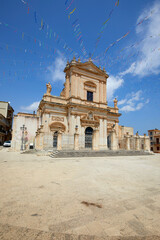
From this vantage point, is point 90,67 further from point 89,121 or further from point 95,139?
point 95,139

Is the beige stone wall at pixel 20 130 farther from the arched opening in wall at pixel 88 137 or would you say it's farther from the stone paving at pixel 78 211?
the stone paving at pixel 78 211

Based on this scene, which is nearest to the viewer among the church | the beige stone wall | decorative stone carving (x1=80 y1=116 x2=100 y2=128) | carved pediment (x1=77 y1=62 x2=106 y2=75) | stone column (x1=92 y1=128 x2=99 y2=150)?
stone column (x1=92 y1=128 x2=99 y2=150)

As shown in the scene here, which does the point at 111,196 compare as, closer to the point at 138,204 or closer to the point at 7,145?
the point at 138,204

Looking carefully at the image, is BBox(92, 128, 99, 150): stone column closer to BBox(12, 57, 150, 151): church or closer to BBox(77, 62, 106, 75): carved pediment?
BBox(12, 57, 150, 151): church

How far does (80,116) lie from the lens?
18516 millimetres

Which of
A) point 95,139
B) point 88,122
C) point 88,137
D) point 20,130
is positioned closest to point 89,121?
point 88,122

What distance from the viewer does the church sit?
693 inches

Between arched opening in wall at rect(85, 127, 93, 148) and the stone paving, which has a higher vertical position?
arched opening in wall at rect(85, 127, 93, 148)

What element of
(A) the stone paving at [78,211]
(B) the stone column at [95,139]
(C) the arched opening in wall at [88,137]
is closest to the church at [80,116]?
(C) the arched opening in wall at [88,137]

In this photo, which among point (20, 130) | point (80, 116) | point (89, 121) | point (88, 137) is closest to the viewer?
point (80, 116)

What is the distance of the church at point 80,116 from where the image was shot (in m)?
17.6

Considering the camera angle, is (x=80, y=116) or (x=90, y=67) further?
(x=90, y=67)

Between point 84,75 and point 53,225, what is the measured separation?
20.5m

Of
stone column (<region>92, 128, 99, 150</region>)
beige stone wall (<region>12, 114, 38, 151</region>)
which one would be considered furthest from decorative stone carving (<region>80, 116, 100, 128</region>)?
beige stone wall (<region>12, 114, 38, 151</region>)
